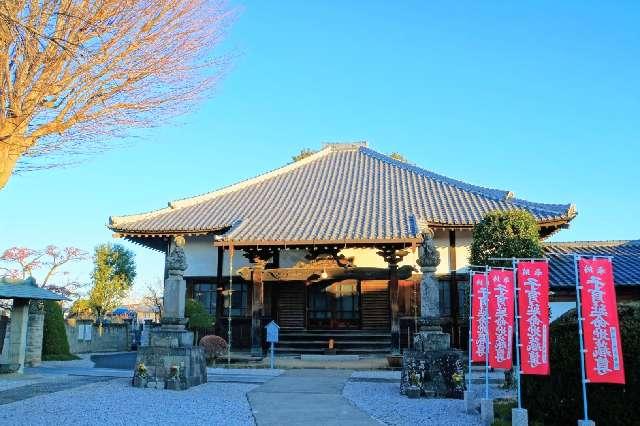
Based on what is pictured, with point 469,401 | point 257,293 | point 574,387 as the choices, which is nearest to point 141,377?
point 469,401

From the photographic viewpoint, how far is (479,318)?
10.1 m

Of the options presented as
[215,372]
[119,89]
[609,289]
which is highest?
[119,89]

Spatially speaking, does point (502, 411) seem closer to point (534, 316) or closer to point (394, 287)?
point (534, 316)

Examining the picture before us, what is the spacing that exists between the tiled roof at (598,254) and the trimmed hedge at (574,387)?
791 cm

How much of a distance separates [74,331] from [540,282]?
69.7 feet

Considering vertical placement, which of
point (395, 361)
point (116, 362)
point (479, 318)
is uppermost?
point (479, 318)

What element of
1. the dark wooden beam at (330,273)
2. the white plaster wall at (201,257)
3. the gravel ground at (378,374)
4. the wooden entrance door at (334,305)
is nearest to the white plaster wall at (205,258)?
the white plaster wall at (201,257)

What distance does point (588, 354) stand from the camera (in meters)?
6.62

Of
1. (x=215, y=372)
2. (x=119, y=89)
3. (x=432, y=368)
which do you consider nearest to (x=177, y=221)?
(x=215, y=372)

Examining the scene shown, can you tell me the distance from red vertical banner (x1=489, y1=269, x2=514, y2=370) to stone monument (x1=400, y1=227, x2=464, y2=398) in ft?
4.25

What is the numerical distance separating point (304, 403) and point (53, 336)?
14050mm

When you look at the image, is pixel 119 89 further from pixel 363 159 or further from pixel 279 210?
pixel 363 159

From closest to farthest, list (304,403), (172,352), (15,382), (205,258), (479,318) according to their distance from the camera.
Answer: (304,403) < (479,318) < (172,352) < (15,382) < (205,258)

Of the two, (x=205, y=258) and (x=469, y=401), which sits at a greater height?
(x=205, y=258)
